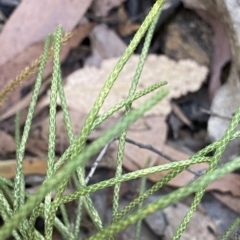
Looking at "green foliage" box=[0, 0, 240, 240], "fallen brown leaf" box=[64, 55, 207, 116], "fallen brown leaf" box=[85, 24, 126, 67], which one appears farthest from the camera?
"fallen brown leaf" box=[85, 24, 126, 67]

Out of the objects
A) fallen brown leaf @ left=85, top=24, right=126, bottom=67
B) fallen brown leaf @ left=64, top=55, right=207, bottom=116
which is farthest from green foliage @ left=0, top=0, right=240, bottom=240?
fallen brown leaf @ left=85, top=24, right=126, bottom=67

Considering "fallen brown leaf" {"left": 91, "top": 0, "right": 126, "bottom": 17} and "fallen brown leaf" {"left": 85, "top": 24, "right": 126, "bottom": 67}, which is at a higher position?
"fallen brown leaf" {"left": 91, "top": 0, "right": 126, "bottom": 17}

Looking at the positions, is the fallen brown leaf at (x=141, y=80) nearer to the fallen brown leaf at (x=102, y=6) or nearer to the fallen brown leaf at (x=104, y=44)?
the fallen brown leaf at (x=104, y=44)

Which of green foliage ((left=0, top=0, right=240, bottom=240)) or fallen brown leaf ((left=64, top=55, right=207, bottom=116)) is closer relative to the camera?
green foliage ((left=0, top=0, right=240, bottom=240))

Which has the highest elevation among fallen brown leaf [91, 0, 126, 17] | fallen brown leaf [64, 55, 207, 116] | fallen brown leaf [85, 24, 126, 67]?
fallen brown leaf [91, 0, 126, 17]

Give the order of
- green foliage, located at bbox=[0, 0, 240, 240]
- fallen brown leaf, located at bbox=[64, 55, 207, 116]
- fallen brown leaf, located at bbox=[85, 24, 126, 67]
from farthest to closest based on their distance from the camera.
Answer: fallen brown leaf, located at bbox=[85, 24, 126, 67], fallen brown leaf, located at bbox=[64, 55, 207, 116], green foliage, located at bbox=[0, 0, 240, 240]

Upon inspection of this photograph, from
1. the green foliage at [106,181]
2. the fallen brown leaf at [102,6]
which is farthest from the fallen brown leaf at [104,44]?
the green foliage at [106,181]

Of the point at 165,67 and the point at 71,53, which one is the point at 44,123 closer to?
the point at 71,53

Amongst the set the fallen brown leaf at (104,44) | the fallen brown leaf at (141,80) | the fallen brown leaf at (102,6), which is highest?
the fallen brown leaf at (102,6)

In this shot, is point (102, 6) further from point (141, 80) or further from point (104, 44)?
point (141, 80)

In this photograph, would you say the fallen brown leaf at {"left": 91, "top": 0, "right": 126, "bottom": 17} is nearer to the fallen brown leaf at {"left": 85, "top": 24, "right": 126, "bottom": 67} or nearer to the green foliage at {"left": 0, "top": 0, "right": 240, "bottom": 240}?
the fallen brown leaf at {"left": 85, "top": 24, "right": 126, "bottom": 67}

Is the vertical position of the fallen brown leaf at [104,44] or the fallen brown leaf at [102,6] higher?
the fallen brown leaf at [102,6]
